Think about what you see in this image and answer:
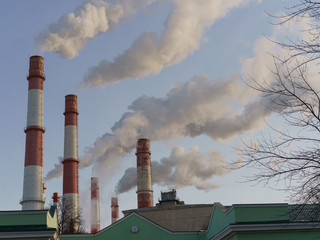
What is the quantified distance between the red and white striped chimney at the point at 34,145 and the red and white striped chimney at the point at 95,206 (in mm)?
16829

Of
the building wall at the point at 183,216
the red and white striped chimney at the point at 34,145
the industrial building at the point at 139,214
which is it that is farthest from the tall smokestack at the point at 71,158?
the building wall at the point at 183,216

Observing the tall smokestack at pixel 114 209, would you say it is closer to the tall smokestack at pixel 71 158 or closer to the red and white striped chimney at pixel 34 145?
the tall smokestack at pixel 71 158

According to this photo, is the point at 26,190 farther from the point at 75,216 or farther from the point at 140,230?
the point at 140,230

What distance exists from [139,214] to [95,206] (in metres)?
37.3

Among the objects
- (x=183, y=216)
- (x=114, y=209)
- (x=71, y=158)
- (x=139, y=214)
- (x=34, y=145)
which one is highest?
(x=71, y=158)

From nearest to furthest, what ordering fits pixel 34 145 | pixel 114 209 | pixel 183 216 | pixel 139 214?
pixel 139 214, pixel 183 216, pixel 34 145, pixel 114 209

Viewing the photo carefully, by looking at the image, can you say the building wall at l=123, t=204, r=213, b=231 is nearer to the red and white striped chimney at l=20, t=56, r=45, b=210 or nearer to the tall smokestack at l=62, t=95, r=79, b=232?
the red and white striped chimney at l=20, t=56, r=45, b=210

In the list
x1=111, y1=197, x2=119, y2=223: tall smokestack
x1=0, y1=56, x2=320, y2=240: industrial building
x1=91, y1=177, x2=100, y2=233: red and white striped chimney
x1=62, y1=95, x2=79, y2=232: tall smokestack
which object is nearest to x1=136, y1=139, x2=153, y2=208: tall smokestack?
x1=0, y1=56, x2=320, y2=240: industrial building

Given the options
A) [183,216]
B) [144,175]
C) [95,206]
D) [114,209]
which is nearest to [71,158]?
[144,175]

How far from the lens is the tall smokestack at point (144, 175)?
166ft

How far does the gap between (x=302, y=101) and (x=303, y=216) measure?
12.5 meters

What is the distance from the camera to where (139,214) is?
25891mm

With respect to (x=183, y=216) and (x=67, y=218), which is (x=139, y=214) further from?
(x=67, y=218)

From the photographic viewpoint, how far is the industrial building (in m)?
19.7
